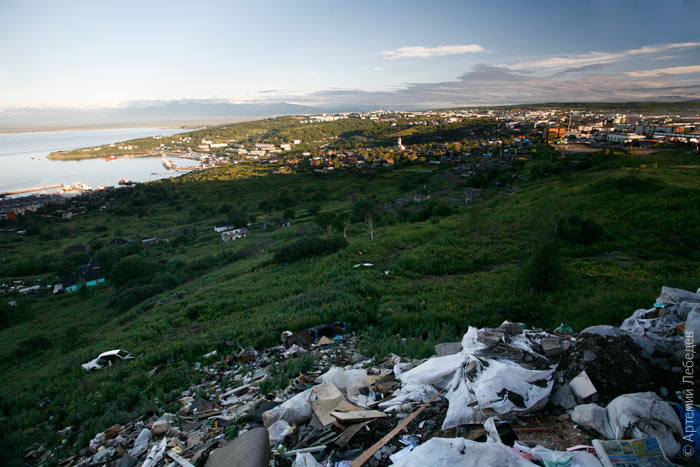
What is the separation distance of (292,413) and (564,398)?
3.28 m

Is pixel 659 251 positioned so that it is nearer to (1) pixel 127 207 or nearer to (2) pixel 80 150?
(1) pixel 127 207

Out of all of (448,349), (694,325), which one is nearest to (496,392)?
(448,349)

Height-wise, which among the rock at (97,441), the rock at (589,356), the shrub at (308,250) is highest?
the rock at (589,356)

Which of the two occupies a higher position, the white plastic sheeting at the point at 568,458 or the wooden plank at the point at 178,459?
the white plastic sheeting at the point at 568,458

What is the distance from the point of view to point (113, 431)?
488cm

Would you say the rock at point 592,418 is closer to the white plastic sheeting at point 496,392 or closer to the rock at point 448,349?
the white plastic sheeting at point 496,392

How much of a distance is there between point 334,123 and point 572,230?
187353mm

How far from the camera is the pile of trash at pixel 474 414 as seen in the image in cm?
283

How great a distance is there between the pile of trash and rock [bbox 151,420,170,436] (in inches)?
0.8

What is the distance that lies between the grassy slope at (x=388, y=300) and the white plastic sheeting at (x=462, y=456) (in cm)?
347

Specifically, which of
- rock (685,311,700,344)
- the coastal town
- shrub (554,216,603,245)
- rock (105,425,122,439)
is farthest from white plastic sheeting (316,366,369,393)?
the coastal town

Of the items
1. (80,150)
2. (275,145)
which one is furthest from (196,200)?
(80,150)

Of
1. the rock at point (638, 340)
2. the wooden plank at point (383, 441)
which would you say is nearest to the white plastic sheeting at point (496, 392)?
the wooden plank at point (383, 441)

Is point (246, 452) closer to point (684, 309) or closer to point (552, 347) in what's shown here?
point (552, 347)
